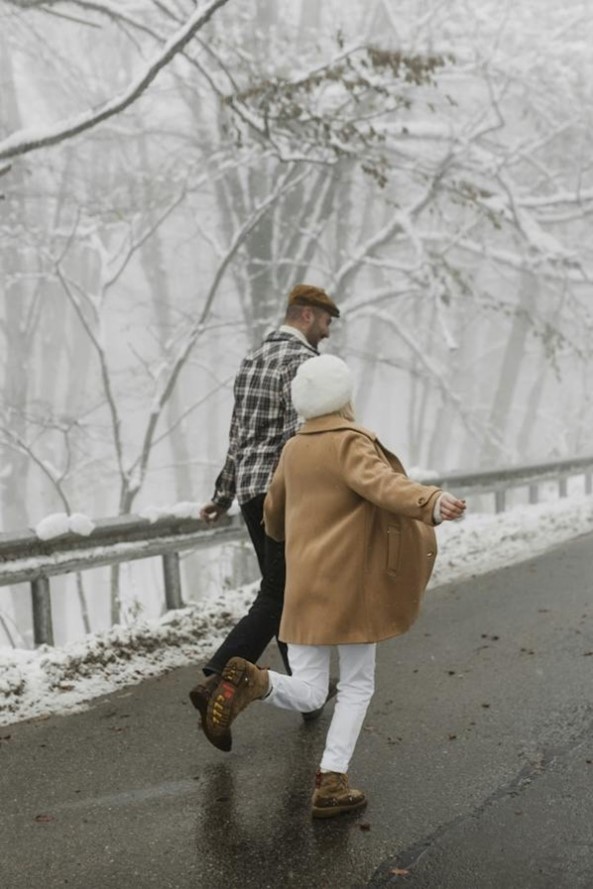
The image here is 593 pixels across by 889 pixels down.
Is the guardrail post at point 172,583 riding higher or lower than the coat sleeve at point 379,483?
lower

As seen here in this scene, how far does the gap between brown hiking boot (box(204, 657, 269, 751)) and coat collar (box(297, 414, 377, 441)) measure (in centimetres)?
91

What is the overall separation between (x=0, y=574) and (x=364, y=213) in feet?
51.3

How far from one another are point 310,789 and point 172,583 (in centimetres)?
321

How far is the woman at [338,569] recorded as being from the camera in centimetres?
367

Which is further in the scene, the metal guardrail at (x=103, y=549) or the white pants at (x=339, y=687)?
the metal guardrail at (x=103, y=549)

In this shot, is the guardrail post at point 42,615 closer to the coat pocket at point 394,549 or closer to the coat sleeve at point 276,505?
the coat sleeve at point 276,505

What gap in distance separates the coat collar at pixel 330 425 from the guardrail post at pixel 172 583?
10.9ft

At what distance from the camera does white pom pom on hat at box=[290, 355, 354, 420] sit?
12.5 feet

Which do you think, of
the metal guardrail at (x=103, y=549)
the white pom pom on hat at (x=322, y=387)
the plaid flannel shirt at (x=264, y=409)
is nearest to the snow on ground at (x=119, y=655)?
the metal guardrail at (x=103, y=549)

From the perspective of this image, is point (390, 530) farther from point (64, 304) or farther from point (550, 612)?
point (64, 304)

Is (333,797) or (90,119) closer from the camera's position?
(333,797)

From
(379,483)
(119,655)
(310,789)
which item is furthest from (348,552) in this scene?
(119,655)

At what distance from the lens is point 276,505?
4105mm

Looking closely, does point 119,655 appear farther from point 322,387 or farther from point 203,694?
point 322,387
